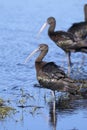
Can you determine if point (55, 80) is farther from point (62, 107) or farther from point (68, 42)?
point (68, 42)

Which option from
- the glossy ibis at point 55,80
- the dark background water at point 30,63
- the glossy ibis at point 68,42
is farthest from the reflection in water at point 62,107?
the glossy ibis at point 68,42

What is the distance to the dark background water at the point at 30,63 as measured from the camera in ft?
29.6

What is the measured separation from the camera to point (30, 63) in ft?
46.0

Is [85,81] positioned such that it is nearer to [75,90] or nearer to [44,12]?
[75,90]

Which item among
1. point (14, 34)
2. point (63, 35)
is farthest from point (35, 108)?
point (14, 34)

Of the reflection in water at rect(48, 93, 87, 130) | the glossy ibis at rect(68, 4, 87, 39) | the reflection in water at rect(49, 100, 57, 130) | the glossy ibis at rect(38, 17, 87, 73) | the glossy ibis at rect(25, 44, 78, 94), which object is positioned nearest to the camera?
the reflection in water at rect(49, 100, 57, 130)

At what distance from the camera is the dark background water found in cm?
901

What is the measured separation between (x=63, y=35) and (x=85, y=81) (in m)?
2.18

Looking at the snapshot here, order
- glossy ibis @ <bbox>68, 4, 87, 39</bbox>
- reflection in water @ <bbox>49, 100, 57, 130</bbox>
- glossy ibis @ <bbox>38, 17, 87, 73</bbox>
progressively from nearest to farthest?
reflection in water @ <bbox>49, 100, 57, 130</bbox>
glossy ibis @ <bbox>38, 17, 87, 73</bbox>
glossy ibis @ <bbox>68, 4, 87, 39</bbox>

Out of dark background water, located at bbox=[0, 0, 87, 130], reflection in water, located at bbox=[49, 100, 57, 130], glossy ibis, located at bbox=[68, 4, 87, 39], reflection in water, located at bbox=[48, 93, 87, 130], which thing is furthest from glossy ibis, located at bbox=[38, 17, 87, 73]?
reflection in water, located at bbox=[49, 100, 57, 130]

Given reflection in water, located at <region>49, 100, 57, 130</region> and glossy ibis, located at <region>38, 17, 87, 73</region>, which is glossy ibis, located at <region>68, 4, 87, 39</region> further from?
reflection in water, located at <region>49, 100, 57, 130</region>

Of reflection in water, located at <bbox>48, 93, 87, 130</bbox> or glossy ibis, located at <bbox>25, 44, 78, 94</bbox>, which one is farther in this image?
glossy ibis, located at <bbox>25, 44, 78, 94</bbox>

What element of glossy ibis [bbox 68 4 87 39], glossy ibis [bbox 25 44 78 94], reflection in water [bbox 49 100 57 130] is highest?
glossy ibis [bbox 68 4 87 39]

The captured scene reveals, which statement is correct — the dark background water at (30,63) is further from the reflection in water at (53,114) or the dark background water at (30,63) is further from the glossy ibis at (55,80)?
the glossy ibis at (55,80)
